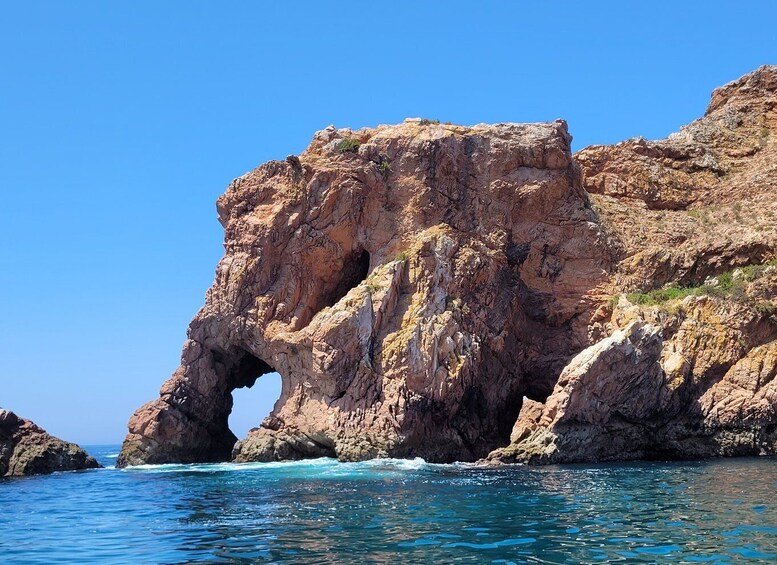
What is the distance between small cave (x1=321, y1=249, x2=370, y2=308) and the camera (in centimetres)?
4275

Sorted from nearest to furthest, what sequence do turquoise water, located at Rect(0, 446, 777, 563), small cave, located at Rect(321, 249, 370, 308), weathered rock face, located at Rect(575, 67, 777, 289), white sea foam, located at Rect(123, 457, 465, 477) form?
turquoise water, located at Rect(0, 446, 777, 563)
white sea foam, located at Rect(123, 457, 465, 477)
weathered rock face, located at Rect(575, 67, 777, 289)
small cave, located at Rect(321, 249, 370, 308)

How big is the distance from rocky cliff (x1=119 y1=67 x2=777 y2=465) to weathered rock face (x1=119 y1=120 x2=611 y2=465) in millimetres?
109

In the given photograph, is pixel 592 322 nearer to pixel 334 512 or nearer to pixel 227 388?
pixel 227 388

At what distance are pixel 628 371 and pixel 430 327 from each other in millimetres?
9480

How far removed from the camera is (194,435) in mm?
41375

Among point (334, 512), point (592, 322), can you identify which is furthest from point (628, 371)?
point (334, 512)

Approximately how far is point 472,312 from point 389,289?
15.1 ft

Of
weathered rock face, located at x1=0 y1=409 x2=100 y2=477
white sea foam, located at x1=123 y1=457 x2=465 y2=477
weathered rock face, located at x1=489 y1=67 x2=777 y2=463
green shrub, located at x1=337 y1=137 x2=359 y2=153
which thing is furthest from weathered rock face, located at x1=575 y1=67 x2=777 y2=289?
weathered rock face, located at x1=0 y1=409 x2=100 y2=477

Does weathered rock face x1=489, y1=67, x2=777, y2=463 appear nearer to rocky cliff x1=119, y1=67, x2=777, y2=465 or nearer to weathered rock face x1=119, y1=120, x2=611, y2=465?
rocky cliff x1=119, y1=67, x2=777, y2=465

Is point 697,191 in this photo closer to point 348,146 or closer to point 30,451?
point 348,146

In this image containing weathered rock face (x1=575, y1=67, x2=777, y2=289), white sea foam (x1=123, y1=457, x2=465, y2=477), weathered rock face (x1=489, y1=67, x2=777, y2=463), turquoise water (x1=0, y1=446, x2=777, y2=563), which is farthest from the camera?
weathered rock face (x1=575, y1=67, x2=777, y2=289)

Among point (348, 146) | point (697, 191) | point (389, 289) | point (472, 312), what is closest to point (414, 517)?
point (389, 289)

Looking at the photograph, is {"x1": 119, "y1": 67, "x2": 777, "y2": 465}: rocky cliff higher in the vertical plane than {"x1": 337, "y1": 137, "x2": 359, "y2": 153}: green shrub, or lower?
lower

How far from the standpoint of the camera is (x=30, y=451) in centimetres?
3825
